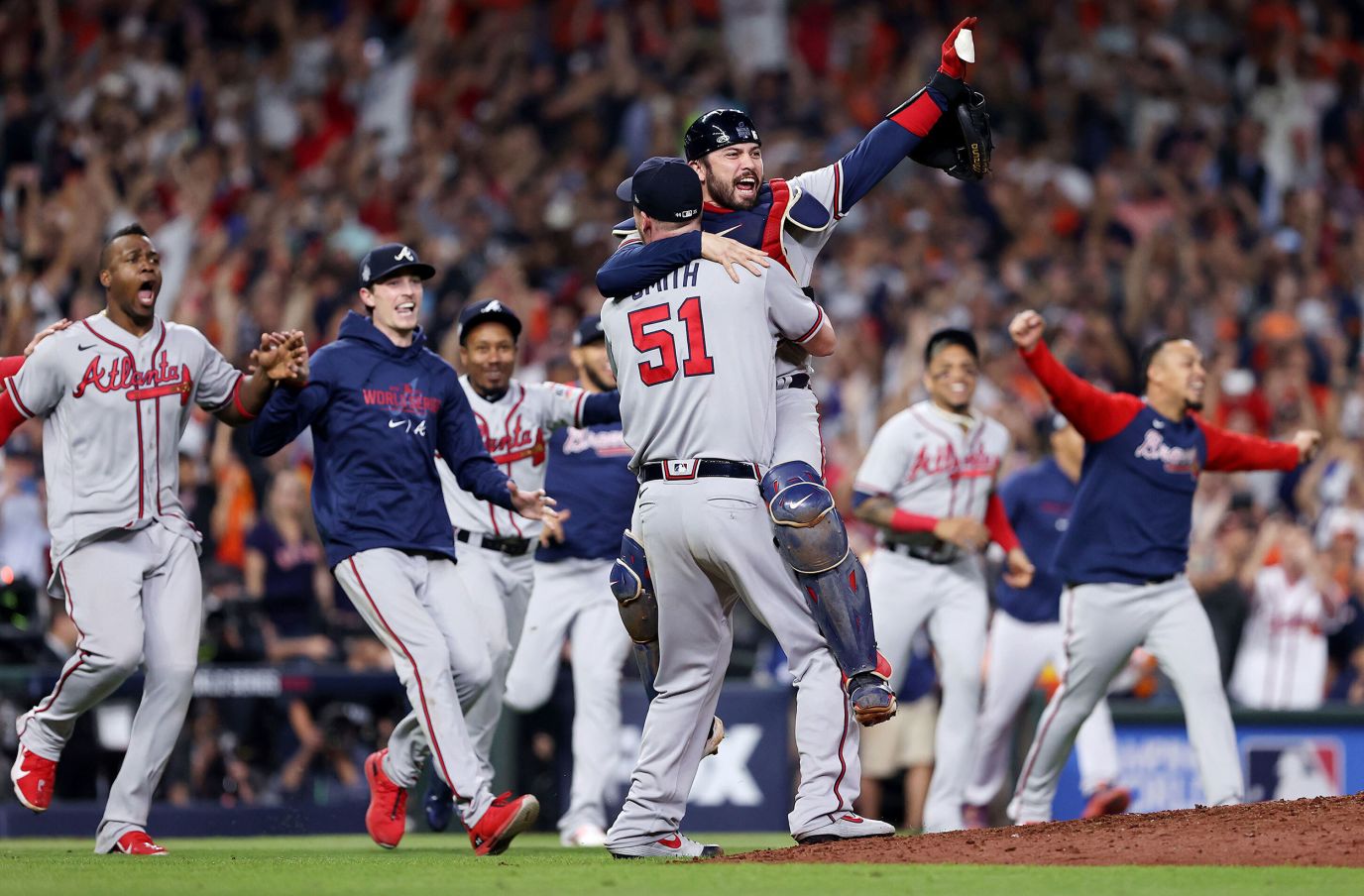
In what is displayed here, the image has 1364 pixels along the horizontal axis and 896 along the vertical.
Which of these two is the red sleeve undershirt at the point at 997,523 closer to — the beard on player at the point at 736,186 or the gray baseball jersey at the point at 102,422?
the beard on player at the point at 736,186

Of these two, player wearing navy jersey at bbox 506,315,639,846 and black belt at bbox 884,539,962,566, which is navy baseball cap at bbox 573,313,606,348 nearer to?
player wearing navy jersey at bbox 506,315,639,846

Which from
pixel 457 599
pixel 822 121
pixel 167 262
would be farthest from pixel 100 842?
pixel 822 121

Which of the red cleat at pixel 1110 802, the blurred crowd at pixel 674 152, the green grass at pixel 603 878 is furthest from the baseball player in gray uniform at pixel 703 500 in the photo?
the blurred crowd at pixel 674 152

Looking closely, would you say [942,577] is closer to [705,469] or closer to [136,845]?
[705,469]

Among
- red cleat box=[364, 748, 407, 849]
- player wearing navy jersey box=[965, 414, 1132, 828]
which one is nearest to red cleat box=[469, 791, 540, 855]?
red cleat box=[364, 748, 407, 849]

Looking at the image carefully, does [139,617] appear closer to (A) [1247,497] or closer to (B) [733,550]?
(B) [733,550]

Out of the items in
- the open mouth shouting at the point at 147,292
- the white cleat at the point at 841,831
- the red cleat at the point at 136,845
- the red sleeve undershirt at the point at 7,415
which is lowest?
the red cleat at the point at 136,845

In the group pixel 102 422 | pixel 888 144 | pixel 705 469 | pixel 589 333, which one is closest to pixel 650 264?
pixel 705 469
